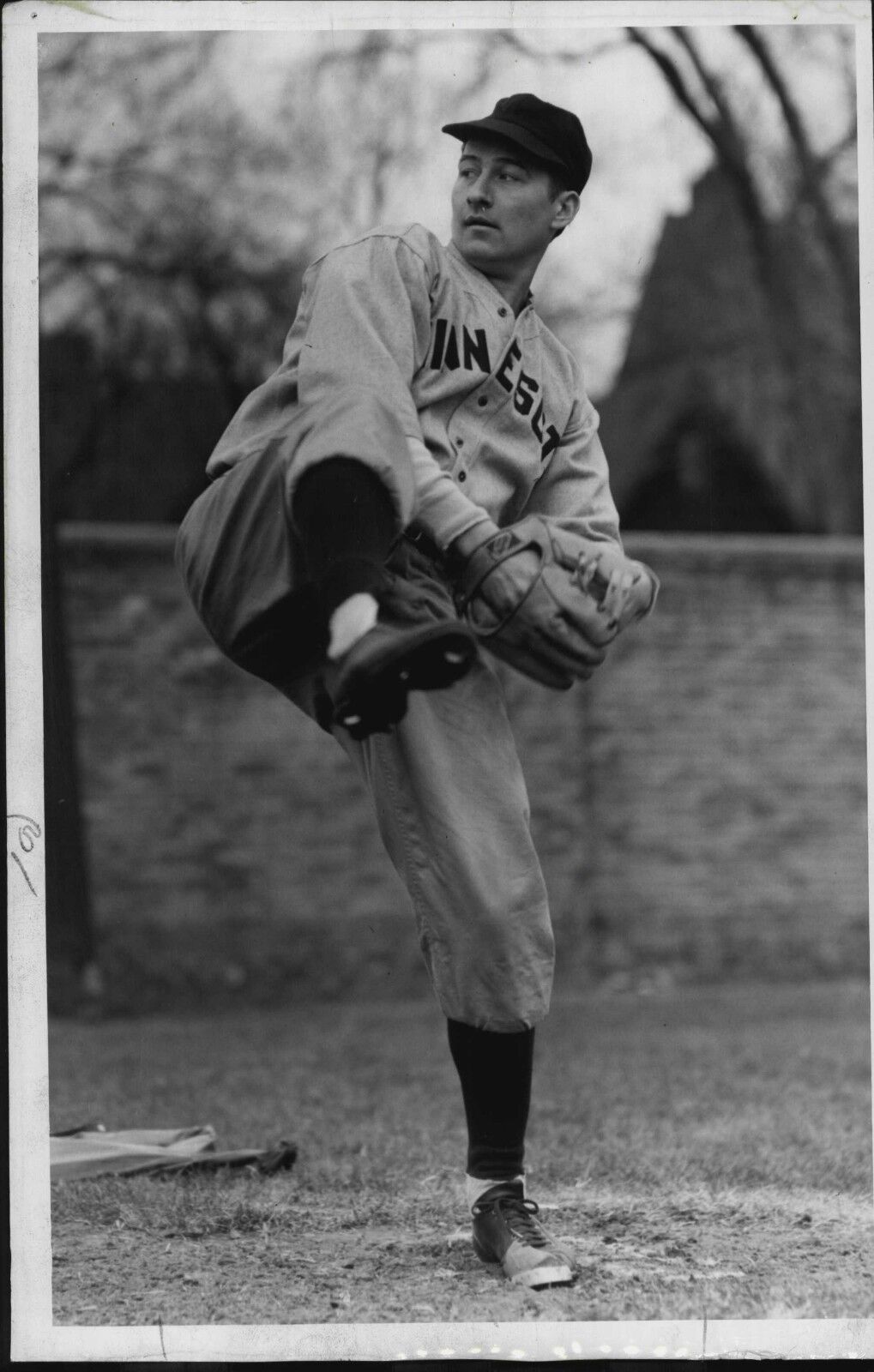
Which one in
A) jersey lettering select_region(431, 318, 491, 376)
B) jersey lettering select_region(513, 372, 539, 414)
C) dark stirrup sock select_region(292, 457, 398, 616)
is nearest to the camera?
dark stirrup sock select_region(292, 457, 398, 616)

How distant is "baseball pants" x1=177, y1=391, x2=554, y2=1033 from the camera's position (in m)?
2.95

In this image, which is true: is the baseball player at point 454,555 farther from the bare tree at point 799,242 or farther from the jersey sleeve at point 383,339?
the bare tree at point 799,242

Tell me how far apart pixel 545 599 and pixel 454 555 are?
0.19m

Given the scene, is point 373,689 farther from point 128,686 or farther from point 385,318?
point 128,686

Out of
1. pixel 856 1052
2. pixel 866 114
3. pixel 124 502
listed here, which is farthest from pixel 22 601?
pixel 124 502

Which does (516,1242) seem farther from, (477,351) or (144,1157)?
(477,351)

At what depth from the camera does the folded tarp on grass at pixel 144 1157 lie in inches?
159

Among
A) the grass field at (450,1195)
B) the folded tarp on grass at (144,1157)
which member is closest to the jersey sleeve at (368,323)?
the grass field at (450,1195)

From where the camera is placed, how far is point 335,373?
291cm

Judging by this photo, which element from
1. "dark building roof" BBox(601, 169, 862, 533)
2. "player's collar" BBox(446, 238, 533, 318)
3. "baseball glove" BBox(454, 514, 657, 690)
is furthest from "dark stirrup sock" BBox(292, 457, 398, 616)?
"dark building roof" BBox(601, 169, 862, 533)

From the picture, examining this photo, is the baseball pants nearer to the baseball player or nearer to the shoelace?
the baseball player

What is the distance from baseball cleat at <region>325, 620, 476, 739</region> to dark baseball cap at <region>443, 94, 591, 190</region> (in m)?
1.09

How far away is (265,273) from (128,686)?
325cm

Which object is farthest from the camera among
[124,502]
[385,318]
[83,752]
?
[124,502]
